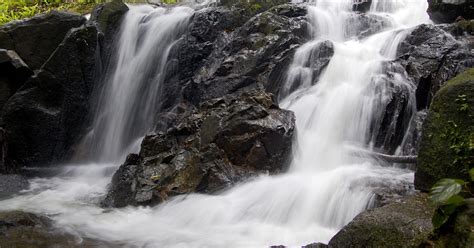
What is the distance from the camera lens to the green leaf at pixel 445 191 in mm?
3117

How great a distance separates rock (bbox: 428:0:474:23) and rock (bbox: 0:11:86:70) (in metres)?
8.46

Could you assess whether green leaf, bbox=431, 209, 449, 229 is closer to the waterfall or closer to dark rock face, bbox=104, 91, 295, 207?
dark rock face, bbox=104, 91, 295, 207

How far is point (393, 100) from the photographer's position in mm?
7914

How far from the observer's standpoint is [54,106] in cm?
1028

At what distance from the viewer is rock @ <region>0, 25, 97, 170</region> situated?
388 inches

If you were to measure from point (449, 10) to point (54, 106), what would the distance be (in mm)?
9132

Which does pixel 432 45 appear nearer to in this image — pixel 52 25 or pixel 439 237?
pixel 439 237

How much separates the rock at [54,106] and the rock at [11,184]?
741mm

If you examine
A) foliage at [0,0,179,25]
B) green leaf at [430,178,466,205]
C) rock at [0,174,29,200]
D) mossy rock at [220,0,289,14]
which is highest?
foliage at [0,0,179,25]

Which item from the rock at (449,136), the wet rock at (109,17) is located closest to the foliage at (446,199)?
the rock at (449,136)

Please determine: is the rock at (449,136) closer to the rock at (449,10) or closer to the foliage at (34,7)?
the rock at (449,10)

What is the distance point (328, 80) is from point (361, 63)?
0.82 m

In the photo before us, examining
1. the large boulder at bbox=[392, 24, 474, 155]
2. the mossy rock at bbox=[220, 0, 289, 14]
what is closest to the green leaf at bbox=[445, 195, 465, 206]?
the large boulder at bbox=[392, 24, 474, 155]

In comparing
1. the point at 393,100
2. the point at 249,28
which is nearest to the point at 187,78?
the point at 249,28
